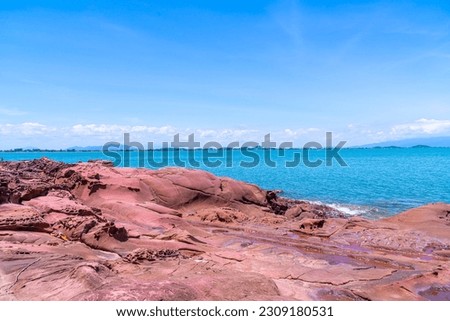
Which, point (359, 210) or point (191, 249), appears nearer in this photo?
point (191, 249)

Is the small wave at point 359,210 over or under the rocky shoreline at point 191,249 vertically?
under

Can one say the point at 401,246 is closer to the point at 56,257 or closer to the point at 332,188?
the point at 56,257

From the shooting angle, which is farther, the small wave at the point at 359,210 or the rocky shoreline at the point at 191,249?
the small wave at the point at 359,210

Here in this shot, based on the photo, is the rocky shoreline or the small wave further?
the small wave

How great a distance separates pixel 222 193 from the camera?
20.0 metres

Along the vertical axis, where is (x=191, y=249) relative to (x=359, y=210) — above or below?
above

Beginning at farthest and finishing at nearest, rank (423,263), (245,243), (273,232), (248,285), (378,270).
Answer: (273,232)
(245,243)
(423,263)
(378,270)
(248,285)

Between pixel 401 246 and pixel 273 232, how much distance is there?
451 centimetres

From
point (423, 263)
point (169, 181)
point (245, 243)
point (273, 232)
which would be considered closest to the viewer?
point (423, 263)

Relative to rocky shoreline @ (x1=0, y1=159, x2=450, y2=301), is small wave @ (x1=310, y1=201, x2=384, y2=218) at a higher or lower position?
lower

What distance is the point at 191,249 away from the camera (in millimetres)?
10508

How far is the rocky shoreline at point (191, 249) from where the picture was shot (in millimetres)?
6562

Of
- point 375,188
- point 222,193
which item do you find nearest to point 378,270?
point 222,193

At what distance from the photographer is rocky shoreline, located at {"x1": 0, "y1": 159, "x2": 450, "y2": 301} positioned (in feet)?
21.5
